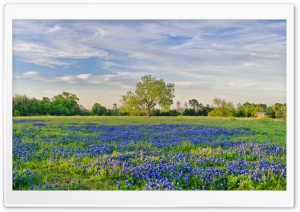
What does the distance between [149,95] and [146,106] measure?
0.24m

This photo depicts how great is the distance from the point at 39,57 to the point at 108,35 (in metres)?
1.20

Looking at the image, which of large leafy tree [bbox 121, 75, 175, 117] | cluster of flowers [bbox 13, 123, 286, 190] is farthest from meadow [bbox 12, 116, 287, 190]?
large leafy tree [bbox 121, 75, 175, 117]

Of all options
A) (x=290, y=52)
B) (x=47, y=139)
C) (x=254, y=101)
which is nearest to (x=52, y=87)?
(x=47, y=139)

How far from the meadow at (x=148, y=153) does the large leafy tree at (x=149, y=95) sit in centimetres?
24

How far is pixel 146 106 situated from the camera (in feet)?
18.9

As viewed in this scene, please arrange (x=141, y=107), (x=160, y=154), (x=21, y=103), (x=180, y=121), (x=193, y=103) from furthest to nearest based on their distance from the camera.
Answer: (x=180, y=121)
(x=141, y=107)
(x=193, y=103)
(x=21, y=103)
(x=160, y=154)

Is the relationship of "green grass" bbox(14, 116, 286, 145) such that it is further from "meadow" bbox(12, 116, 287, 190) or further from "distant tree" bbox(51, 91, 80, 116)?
"distant tree" bbox(51, 91, 80, 116)

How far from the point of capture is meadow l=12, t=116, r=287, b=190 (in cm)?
464
